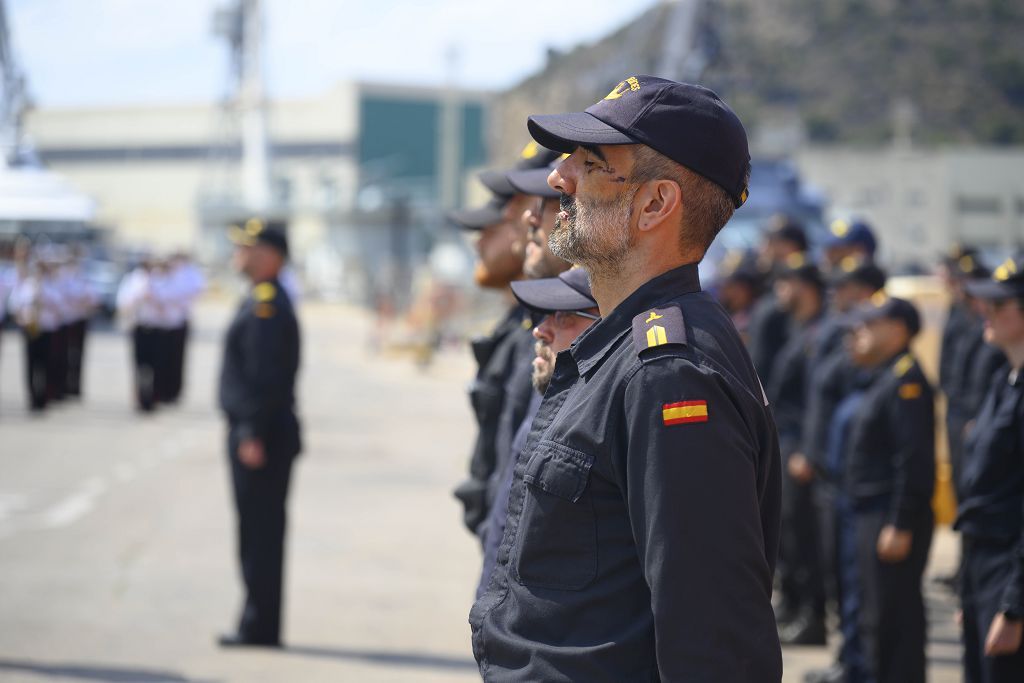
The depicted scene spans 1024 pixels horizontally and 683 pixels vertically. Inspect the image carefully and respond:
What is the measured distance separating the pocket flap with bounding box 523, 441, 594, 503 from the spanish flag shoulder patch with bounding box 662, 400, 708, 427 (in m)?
0.18

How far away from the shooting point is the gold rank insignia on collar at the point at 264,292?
7.50 m

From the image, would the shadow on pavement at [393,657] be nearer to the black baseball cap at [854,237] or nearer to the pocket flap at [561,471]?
the black baseball cap at [854,237]

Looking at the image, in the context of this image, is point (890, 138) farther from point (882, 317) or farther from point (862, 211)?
point (882, 317)

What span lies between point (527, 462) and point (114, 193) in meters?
97.8

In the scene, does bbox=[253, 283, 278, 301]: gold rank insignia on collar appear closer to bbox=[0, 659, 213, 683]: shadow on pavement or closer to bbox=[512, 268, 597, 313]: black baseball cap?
bbox=[0, 659, 213, 683]: shadow on pavement

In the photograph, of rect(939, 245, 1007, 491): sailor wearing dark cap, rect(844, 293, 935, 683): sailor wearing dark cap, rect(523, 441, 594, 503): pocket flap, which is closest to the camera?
rect(523, 441, 594, 503): pocket flap

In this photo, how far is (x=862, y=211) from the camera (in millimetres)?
52500

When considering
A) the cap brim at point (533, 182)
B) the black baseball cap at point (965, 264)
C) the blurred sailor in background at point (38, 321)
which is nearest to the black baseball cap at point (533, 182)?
the cap brim at point (533, 182)

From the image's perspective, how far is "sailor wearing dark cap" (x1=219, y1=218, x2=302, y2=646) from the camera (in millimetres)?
7234

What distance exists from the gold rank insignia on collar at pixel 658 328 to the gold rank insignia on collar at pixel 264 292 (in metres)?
5.23

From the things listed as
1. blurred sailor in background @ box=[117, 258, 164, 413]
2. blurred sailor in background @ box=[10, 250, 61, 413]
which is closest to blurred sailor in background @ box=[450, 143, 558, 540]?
blurred sailor in background @ box=[10, 250, 61, 413]

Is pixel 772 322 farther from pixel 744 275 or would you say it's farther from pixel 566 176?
pixel 566 176

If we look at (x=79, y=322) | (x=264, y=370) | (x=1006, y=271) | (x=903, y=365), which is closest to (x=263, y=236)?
(x=264, y=370)

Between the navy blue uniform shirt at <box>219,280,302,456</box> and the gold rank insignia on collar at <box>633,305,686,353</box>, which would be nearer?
the gold rank insignia on collar at <box>633,305,686,353</box>
